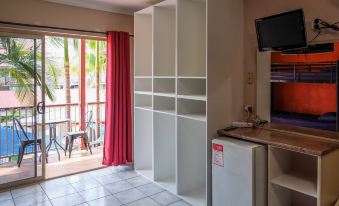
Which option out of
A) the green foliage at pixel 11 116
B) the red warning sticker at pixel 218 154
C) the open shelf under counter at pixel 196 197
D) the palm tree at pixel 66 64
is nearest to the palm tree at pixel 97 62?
the palm tree at pixel 66 64

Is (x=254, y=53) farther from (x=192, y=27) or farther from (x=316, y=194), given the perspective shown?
(x=316, y=194)

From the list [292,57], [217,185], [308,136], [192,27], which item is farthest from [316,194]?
[192,27]

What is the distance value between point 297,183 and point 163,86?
1.96 m

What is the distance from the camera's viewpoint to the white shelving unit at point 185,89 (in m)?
2.71

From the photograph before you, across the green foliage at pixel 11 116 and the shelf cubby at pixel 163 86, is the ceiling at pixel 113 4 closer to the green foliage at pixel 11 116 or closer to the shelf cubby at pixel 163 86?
the shelf cubby at pixel 163 86

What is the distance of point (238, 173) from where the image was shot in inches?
92.1

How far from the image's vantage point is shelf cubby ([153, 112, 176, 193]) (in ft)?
11.4

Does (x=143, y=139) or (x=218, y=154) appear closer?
(x=218, y=154)

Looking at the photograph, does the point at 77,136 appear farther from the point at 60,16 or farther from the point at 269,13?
the point at 269,13

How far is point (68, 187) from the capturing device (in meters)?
3.38

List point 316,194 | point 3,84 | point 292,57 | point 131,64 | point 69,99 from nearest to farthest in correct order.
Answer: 1. point 316,194
2. point 292,57
3. point 3,84
4. point 131,64
5. point 69,99

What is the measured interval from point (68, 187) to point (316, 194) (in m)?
2.82

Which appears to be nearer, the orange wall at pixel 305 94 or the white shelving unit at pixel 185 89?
the orange wall at pixel 305 94

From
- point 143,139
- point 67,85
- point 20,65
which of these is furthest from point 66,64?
point 143,139
